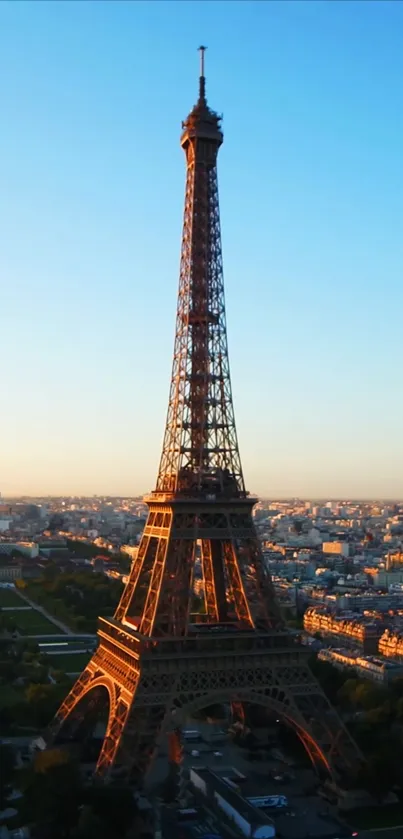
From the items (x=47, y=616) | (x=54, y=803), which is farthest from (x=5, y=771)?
(x=47, y=616)

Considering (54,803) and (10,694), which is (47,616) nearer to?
(10,694)

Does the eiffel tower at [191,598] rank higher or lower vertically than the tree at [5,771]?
higher

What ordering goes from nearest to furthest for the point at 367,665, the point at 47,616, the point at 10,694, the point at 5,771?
the point at 5,771 → the point at 10,694 → the point at 367,665 → the point at 47,616

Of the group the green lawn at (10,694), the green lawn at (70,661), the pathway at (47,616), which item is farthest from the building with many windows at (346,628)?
the green lawn at (10,694)

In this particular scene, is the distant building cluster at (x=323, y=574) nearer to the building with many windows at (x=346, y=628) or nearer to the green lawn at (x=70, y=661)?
the building with many windows at (x=346, y=628)

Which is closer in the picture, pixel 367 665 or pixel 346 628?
pixel 367 665
